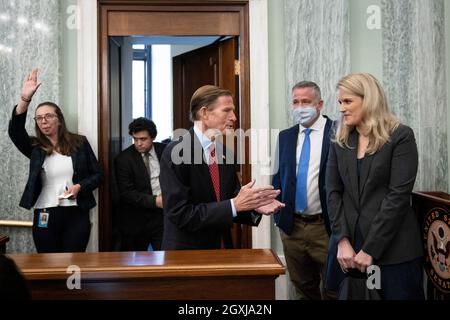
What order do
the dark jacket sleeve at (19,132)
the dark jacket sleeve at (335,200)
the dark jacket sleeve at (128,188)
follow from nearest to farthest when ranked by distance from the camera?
the dark jacket sleeve at (335,200)
the dark jacket sleeve at (19,132)
the dark jacket sleeve at (128,188)

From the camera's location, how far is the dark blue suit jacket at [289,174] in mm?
3461

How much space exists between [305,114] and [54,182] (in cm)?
191

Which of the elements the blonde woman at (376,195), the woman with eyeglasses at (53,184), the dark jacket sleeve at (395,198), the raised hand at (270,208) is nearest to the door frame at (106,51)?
the woman with eyeglasses at (53,184)

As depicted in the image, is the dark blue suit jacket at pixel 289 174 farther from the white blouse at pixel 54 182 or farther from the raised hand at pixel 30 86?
the raised hand at pixel 30 86

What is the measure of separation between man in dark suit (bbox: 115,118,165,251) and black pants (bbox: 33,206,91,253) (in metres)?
0.47

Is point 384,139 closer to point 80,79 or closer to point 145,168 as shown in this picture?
point 145,168

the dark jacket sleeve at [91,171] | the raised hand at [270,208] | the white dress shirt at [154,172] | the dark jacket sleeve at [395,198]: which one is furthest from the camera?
the white dress shirt at [154,172]

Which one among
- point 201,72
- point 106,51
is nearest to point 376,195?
point 106,51

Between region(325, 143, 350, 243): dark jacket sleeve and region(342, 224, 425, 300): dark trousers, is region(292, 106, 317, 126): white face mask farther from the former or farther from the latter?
region(342, 224, 425, 300): dark trousers

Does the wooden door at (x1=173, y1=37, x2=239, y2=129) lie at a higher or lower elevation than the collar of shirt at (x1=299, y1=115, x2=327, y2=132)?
higher

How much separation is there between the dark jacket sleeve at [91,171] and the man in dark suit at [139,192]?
0.29 m

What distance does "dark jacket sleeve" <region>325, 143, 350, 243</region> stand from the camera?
2.66 metres

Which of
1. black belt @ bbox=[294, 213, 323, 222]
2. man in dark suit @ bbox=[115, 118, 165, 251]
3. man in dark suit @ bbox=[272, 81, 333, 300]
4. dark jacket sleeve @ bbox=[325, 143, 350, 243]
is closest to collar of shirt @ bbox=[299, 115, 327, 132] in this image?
man in dark suit @ bbox=[272, 81, 333, 300]

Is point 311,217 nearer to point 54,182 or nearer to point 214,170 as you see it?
point 214,170
